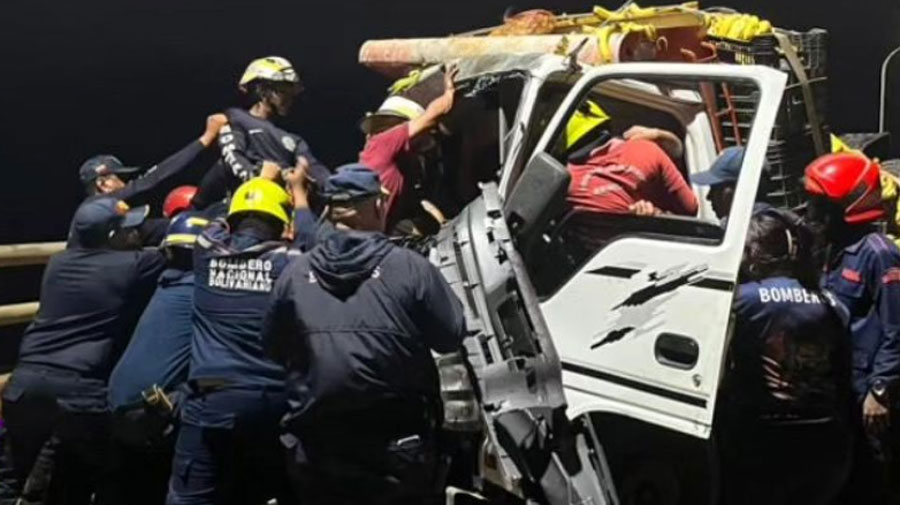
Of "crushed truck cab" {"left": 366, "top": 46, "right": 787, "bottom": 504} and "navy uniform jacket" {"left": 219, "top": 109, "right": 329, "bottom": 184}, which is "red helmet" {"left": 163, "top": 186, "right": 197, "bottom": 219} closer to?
"navy uniform jacket" {"left": 219, "top": 109, "right": 329, "bottom": 184}

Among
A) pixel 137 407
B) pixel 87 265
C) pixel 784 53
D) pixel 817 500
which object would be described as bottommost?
pixel 817 500

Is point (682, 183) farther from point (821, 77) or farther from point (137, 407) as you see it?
Result: point (137, 407)

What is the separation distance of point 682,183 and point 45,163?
6.66 m

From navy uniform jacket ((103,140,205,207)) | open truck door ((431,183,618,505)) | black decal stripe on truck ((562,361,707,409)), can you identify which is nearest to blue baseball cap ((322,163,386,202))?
open truck door ((431,183,618,505))

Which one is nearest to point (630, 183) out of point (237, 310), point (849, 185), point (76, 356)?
point (849, 185)

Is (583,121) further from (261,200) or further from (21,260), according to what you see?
(21,260)

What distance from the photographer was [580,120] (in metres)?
6.10

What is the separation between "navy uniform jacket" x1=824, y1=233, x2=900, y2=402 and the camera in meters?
5.81

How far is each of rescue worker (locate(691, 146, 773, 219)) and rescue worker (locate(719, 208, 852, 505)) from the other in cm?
14

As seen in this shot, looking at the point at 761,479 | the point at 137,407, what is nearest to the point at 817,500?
the point at 761,479

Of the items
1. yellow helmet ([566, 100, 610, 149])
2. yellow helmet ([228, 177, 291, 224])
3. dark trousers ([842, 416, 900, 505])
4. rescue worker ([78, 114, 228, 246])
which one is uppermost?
yellow helmet ([566, 100, 610, 149])

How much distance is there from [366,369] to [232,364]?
118 centimetres

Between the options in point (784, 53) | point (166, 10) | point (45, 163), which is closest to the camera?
point (784, 53)

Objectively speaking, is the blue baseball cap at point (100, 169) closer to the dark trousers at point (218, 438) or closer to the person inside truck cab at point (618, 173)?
the dark trousers at point (218, 438)
